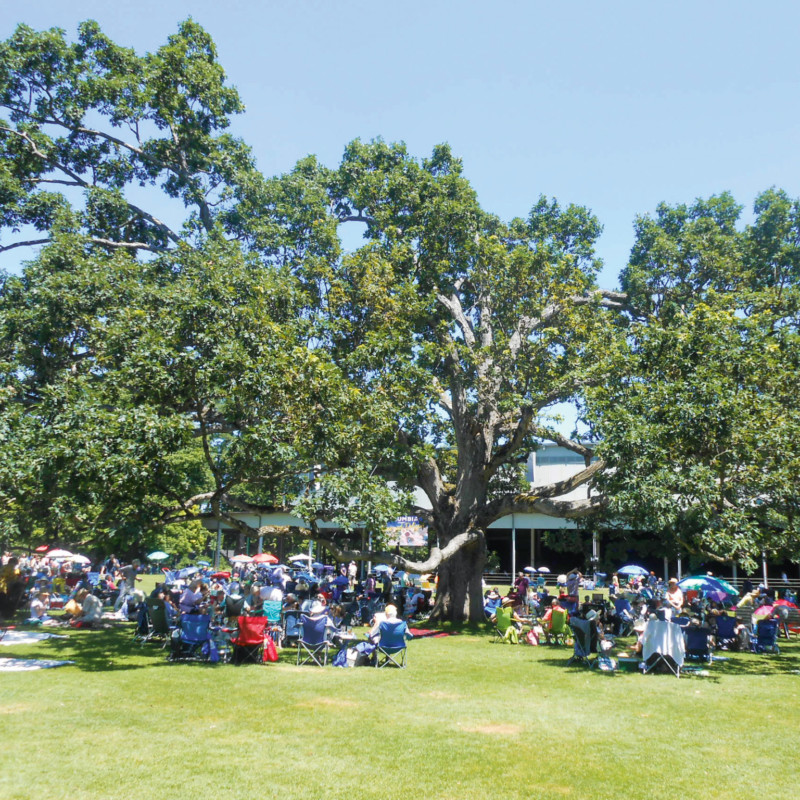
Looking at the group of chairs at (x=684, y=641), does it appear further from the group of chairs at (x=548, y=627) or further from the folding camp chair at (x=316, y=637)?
the folding camp chair at (x=316, y=637)

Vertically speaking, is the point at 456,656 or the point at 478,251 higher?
the point at 478,251

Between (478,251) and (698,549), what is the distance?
30.7ft

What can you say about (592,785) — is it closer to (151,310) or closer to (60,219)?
(151,310)

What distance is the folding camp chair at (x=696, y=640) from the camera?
12438mm

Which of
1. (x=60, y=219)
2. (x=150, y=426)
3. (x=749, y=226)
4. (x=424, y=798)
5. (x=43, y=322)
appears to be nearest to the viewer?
(x=424, y=798)

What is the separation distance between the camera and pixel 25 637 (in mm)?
14562

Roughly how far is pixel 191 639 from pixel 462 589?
341 inches

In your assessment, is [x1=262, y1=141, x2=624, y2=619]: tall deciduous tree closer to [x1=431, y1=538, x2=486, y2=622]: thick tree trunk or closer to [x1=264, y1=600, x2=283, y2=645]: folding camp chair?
[x1=431, y1=538, x2=486, y2=622]: thick tree trunk

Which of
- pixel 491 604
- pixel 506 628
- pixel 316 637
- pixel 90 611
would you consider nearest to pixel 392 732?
pixel 316 637

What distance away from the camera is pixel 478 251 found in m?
18.7

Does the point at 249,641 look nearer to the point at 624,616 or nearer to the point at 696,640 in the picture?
the point at 696,640

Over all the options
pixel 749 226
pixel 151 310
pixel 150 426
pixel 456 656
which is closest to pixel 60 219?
pixel 151 310

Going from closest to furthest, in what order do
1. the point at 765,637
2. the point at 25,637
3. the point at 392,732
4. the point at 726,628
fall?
the point at 392,732
the point at 25,637
the point at 765,637
the point at 726,628

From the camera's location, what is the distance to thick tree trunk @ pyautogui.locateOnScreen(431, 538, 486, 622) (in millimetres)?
19000
